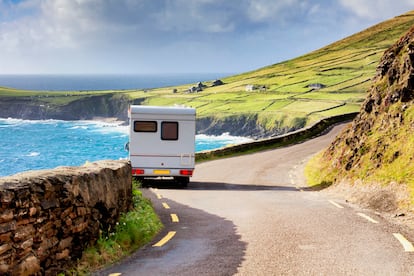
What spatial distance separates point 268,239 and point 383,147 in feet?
32.5

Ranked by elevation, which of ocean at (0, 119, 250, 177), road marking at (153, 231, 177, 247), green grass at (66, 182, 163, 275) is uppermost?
green grass at (66, 182, 163, 275)

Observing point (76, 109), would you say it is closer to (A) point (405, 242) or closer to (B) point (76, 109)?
(B) point (76, 109)

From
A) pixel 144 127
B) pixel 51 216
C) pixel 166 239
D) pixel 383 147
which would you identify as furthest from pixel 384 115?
pixel 51 216

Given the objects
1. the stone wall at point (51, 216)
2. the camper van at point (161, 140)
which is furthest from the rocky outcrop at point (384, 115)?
the stone wall at point (51, 216)

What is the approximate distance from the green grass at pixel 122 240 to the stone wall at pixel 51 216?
0.54 feet

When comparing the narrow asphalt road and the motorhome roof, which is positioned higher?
the motorhome roof

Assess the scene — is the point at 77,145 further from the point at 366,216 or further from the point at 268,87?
the point at 366,216

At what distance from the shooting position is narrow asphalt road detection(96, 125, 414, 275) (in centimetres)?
844

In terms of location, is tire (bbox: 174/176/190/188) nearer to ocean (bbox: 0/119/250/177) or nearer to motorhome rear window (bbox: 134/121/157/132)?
motorhome rear window (bbox: 134/121/157/132)

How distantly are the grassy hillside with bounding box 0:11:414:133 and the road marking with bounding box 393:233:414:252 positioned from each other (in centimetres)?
8361

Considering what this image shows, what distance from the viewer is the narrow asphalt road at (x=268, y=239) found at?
8.44 m

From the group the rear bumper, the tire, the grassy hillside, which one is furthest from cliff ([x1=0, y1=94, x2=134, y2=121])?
the rear bumper

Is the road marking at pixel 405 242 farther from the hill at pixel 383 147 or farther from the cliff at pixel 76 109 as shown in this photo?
the cliff at pixel 76 109

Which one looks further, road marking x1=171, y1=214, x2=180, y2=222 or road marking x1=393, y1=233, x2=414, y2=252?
road marking x1=171, y1=214, x2=180, y2=222
